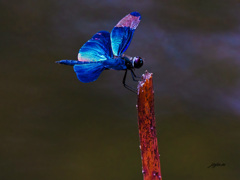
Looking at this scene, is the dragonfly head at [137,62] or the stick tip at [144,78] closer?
the stick tip at [144,78]

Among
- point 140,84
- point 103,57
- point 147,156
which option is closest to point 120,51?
point 103,57

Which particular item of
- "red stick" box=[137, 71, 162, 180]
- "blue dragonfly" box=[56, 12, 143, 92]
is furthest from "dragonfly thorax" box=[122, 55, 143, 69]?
"red stick" box=[137, 71, 162, 180]

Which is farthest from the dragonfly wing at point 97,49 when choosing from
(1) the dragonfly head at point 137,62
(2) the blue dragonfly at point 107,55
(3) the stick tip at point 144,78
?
(3) the stick tip at point 144,78

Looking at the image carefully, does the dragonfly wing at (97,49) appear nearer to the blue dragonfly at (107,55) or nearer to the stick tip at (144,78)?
the blue dragonfly at (107,55)

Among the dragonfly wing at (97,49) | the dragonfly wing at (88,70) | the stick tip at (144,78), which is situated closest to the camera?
the stick tip at (144,78)

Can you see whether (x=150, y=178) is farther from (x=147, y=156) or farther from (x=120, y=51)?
(x=120, y=51)


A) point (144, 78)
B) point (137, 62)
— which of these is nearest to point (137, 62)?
point (137, 62)

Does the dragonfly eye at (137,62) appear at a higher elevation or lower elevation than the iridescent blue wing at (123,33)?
lower
